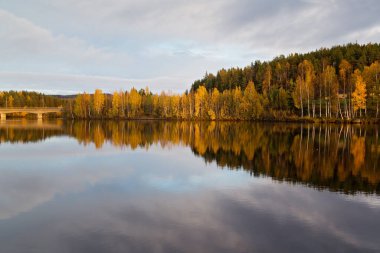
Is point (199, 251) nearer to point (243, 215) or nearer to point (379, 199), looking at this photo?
point (243, 215)

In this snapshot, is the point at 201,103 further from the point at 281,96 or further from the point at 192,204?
the point at 192,204

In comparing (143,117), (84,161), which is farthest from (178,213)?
(143,117)

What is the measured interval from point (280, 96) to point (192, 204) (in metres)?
91.4

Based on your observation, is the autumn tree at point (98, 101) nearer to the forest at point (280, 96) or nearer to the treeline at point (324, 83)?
the forest at point (280, 96)

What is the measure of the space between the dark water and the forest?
6464 centimetres

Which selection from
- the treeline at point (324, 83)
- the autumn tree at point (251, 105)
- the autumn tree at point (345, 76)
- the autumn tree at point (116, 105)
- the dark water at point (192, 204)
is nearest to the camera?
the dark water at point (192, 204)

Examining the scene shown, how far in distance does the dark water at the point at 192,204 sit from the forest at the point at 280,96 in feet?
A: 212

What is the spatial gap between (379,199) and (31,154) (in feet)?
96.7

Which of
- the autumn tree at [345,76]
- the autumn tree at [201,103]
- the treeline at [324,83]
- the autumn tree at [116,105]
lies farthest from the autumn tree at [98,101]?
the autumn tree at [345,76]

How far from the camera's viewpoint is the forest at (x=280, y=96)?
8656cm

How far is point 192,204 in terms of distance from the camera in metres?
15.4

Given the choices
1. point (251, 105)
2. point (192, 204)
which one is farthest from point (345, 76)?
point (192, 204)

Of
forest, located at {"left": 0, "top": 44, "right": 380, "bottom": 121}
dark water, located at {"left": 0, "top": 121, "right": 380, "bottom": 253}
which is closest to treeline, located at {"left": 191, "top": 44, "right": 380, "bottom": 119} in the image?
forest, located at {"left": 0, "top": 44, "right": 380, "bottom": 121}

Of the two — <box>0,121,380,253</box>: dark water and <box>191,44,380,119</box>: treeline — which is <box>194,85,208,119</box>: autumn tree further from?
<box>0,121,380,253</box>: dark water
